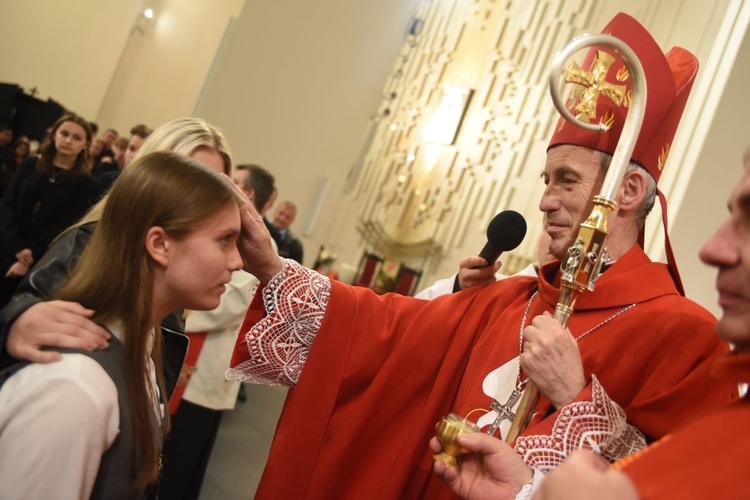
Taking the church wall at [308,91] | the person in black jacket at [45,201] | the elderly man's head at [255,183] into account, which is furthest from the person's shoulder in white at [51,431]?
the church wall at [308,91]

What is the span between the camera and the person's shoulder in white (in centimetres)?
123

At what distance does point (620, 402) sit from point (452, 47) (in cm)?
730

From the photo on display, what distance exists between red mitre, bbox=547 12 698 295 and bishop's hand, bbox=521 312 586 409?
1.71 ft

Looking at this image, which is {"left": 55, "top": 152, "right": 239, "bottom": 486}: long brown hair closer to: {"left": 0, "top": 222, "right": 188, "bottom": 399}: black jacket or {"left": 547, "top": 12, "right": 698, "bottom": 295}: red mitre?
{"left": 0, "top": 222, "right": 188, "bottom": 399}: black jacket

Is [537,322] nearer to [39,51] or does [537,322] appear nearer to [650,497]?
[650,497]

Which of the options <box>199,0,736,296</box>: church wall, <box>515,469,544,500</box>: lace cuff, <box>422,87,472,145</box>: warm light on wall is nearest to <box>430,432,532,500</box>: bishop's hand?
<box>515,469,544,500</box>: lace cuff

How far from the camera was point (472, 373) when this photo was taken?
75.0 inches

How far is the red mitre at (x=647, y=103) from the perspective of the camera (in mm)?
1890

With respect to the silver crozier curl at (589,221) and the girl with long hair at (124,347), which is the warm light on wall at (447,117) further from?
the girl with long hair at (124,347)

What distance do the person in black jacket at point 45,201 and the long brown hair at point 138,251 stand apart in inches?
96.6

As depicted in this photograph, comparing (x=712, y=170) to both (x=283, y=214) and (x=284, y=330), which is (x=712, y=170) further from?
(x=283, y=214)

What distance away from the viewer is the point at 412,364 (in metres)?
1.96

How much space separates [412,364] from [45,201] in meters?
2.93

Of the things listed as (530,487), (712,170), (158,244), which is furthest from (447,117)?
(530,487)
